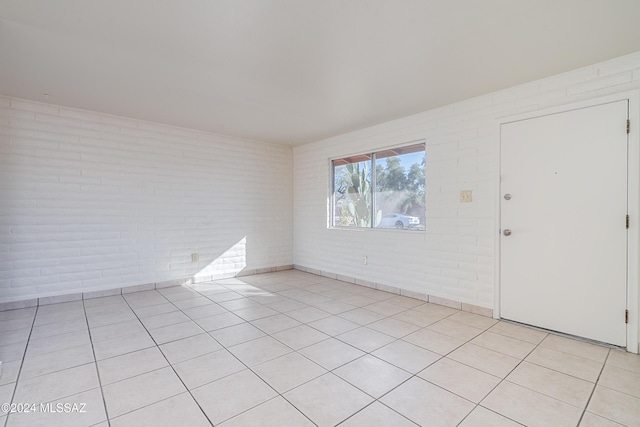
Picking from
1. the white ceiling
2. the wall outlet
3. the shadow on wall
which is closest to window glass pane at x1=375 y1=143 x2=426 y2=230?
the wall outlet

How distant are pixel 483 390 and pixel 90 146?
16.2 feet

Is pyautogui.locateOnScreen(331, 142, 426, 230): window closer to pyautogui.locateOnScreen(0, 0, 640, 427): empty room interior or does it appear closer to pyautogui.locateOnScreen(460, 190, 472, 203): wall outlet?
pyautogui.locateOnScreen(0, 0, 640, 427): empty room interior

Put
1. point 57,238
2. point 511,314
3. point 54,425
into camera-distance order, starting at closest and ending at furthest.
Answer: point 54,425
point 511,314
point 57,238

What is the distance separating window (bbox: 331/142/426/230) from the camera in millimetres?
4098

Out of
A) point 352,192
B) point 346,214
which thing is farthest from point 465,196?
point 346,214

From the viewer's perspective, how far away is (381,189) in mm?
4582

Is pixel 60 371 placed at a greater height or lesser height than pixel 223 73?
lesser

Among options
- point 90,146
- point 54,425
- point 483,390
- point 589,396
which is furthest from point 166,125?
point 589,396

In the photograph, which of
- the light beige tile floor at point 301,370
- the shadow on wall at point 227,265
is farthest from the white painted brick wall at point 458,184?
the shadow on wall at point 227,265

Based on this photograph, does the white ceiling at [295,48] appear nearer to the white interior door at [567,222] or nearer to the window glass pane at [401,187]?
the white interior door at [567,222]

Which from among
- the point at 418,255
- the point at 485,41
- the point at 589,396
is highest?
the point at 485,41

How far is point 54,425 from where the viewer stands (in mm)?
1623

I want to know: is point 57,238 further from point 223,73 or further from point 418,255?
point 418,255

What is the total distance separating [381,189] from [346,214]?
84 centimetres
